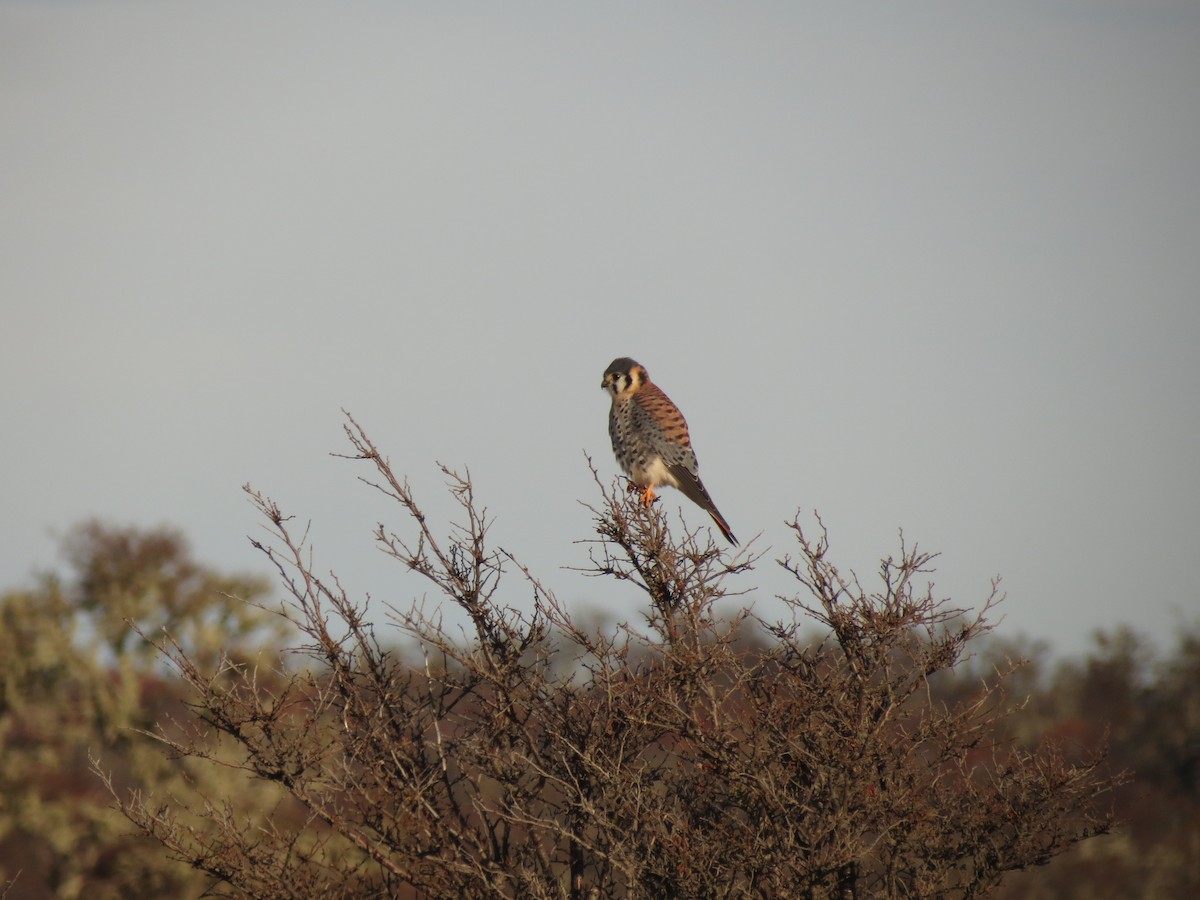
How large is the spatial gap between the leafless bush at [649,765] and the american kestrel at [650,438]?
250 cm

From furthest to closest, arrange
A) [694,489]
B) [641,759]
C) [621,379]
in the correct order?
1. [621,379]
2. [694,489]
3. [641,759]

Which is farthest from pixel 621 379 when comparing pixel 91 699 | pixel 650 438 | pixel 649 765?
pixel 91 699

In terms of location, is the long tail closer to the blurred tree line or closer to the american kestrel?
the american kestrel

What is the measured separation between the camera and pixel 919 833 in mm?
4328

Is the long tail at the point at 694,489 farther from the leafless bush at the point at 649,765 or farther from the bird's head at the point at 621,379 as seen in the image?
the leafless bush at the point at 649,765

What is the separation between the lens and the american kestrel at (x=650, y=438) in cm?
747

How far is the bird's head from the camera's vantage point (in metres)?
8.05

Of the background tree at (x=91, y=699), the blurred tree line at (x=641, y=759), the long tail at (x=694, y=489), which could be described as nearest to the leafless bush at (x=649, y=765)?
the blurred tree line at (x=641, y=759)

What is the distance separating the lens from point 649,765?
4.77 metres

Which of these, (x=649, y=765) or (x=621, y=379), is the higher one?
(x=621, y=379)

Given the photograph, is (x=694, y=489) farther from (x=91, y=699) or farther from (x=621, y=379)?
(x=91, y=699)

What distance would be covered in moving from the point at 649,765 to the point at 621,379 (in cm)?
363

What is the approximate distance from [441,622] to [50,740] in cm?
1411

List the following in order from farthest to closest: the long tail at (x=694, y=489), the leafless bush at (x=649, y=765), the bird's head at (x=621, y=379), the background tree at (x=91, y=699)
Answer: the background tree at (x=91, y=699) < the bird's head at (x=621, y=379) < the long tail at (x=694, y=489) < the leafless bush at (x=649, y=765)
